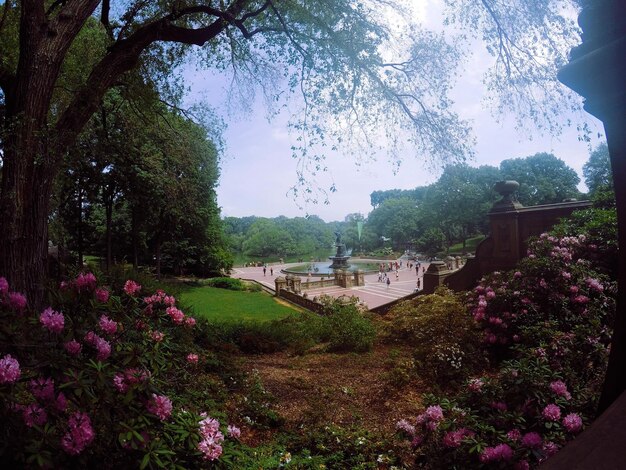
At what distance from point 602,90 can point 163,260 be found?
3592cm

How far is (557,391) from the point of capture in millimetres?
2359

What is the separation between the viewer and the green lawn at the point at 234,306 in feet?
55.6

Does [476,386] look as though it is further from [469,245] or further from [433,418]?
[469,245]

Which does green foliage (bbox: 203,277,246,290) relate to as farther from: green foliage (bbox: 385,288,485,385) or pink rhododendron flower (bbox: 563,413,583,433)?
pink rhododendron flower (bbox: 563,413,583,433)

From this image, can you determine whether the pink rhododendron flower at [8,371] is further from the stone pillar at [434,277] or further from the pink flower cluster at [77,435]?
the stone pillar at [434,277]

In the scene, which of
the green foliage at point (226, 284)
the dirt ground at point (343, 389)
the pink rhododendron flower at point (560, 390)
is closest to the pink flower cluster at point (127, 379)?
the pink rhododendron flower at point (560, 390)

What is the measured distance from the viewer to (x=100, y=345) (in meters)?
1.89

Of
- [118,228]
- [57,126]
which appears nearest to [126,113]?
[57,126]

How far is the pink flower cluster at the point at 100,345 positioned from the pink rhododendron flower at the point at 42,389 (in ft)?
0.82

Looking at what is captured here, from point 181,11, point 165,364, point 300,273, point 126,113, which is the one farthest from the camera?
point 300,273

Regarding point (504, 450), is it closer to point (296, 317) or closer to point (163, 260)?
point (296, 317)

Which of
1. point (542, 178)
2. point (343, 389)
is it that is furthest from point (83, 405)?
point (542, 178)

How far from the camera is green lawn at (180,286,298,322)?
55.6 ft

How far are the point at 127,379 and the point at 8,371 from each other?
1.57ft
